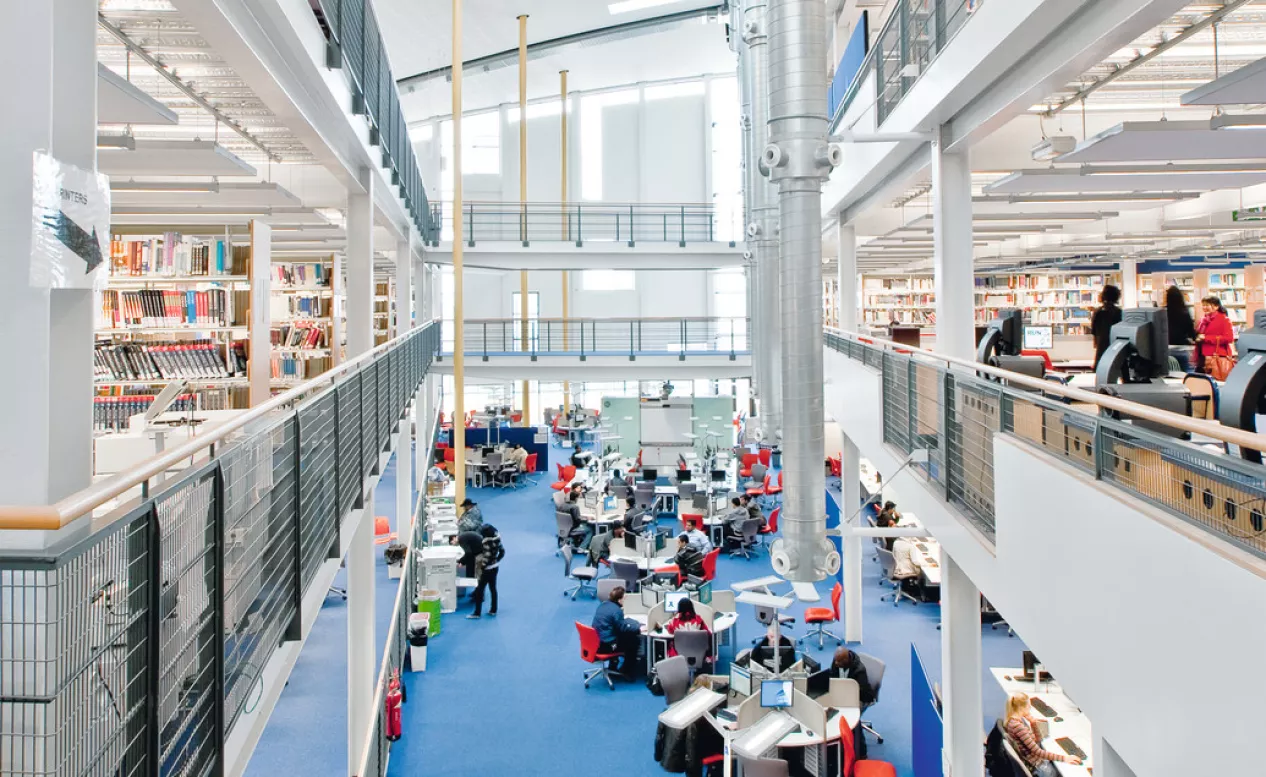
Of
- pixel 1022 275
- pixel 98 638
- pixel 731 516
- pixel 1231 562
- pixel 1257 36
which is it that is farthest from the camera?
pixel 1022 275

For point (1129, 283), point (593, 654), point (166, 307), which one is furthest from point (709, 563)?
point (1129, 283)

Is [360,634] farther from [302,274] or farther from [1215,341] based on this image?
[1215,341]

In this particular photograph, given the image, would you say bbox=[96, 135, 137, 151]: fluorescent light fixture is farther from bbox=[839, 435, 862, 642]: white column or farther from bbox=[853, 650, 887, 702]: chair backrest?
bbox=[839, 435, 862, 642]: white column

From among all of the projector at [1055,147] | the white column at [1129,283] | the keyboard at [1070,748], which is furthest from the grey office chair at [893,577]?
the projector at [1055,147]

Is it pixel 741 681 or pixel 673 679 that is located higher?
pixel 741 681

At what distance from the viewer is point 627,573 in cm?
1060

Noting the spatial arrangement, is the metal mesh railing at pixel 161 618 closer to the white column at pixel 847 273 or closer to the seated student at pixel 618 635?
the seated student at pixel 618 635

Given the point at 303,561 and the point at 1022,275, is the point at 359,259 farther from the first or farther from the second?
the point at 1022,275

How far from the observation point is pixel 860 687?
7473 millimetres

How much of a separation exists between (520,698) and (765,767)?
316cm

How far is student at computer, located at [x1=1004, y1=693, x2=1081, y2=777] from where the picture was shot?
19.1 feet

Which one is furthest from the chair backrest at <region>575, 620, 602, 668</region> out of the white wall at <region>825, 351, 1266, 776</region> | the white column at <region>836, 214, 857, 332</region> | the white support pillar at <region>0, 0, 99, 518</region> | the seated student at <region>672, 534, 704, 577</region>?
the white support pillar at <region>0, 0, 99, 518</region>

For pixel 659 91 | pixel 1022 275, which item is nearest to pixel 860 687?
pixel 1022 275

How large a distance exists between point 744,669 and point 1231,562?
541 centimetres
